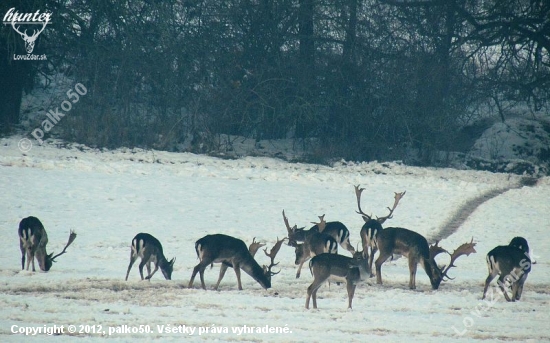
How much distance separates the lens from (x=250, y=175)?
24.1 meters

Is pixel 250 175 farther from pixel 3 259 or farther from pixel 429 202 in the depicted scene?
pixel 3 259

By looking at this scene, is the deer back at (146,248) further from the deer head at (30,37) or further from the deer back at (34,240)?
the deer head at (30,37)

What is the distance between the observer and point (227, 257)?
13.6 m

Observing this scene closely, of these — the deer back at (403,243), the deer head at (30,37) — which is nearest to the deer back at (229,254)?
the deer back at (403,243)

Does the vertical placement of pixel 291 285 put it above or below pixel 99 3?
below

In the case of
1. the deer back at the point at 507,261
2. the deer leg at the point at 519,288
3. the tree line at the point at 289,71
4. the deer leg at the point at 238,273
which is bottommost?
the deer leg at the point at 238,273

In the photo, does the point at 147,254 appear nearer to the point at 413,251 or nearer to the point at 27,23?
the point at 413,251

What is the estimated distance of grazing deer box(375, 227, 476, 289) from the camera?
1427 centimetres

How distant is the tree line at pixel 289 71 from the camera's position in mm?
29297

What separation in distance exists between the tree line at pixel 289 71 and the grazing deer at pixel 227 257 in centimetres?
1481

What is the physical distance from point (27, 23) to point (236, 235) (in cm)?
1306

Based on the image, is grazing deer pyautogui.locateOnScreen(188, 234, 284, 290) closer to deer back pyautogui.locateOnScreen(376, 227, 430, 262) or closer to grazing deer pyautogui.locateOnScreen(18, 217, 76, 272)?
deer back pyautogui.locateOnScreen(376, 227, 430, 262)

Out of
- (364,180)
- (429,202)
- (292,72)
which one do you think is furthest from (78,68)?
(429,202)

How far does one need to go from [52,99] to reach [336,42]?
10.9 m
